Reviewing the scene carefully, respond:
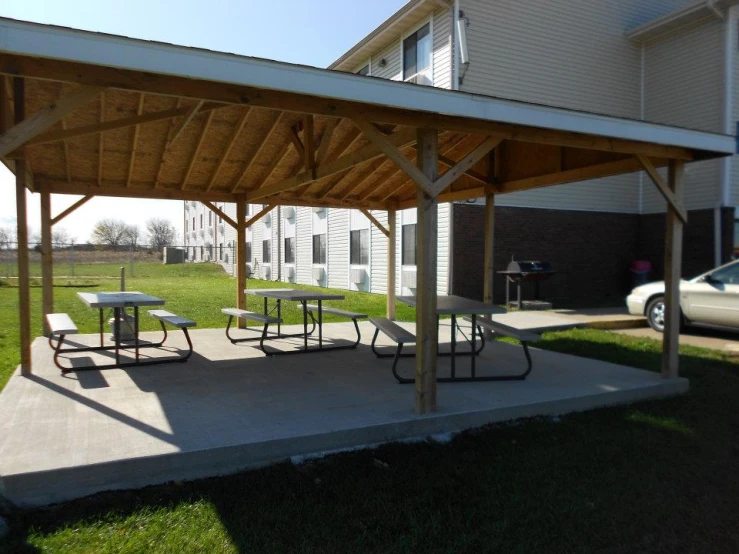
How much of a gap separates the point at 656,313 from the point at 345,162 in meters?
7.60

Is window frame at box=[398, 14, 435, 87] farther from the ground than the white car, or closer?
farther from the ground

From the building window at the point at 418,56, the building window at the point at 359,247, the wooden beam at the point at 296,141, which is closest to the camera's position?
the wooden beam at the point at 296,141

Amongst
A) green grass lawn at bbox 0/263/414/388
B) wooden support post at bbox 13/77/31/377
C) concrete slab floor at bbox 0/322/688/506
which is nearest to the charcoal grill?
green grass lawn at bbox 0/263/414/388

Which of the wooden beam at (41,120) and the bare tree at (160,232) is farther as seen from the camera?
the bare tree at (160,232)

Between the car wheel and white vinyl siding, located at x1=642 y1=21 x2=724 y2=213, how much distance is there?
5.53 m

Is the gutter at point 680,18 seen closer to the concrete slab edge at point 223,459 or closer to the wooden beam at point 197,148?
the wooden beam at point 197,148

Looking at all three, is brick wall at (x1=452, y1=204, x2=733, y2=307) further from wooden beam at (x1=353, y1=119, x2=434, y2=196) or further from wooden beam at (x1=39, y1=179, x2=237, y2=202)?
wooden beam at (x1=353, y1=119, x2=434, y2=196)

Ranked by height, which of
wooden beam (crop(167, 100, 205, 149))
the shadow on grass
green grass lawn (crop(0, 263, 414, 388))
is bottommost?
the shadow on grass

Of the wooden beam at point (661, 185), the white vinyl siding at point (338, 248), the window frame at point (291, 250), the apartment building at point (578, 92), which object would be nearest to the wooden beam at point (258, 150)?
the wooden beam at point (661, 185)

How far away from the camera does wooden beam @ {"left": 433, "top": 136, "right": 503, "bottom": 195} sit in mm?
4426

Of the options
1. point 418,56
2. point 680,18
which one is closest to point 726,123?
point 680,18

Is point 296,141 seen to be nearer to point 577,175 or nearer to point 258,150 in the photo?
point 258,150

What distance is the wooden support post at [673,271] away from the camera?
5.86 m

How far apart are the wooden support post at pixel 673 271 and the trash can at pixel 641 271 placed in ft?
35.1
